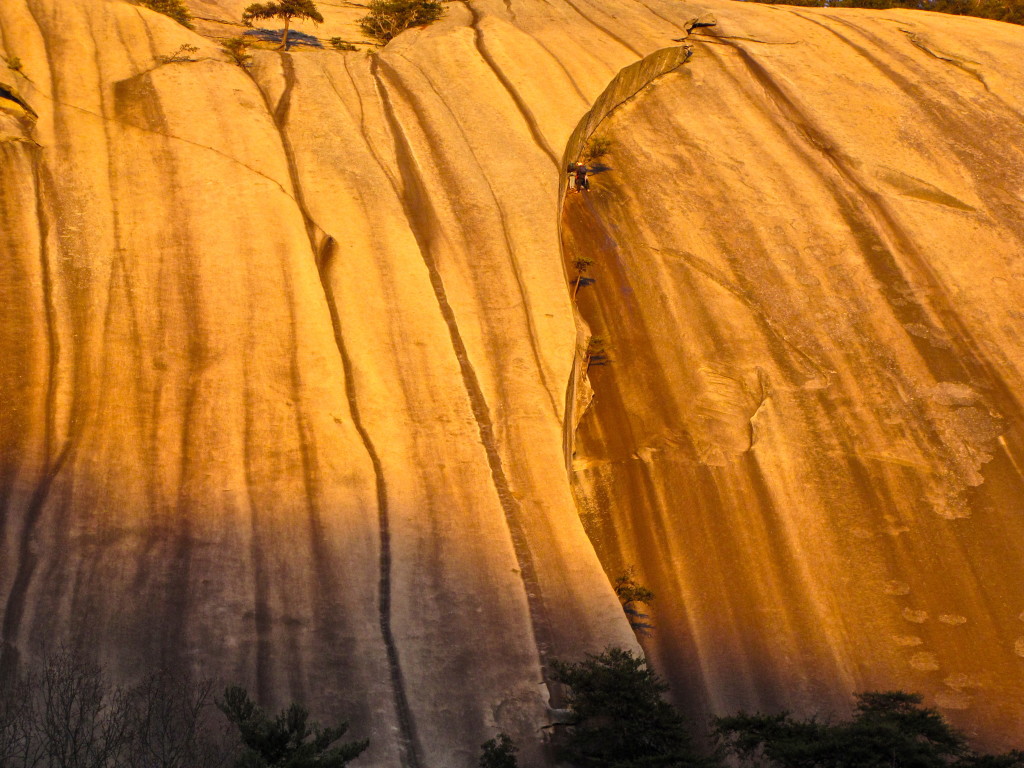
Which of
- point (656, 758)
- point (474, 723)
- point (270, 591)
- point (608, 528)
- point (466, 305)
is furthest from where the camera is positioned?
point (466, 305)

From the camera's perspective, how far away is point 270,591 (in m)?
13.5

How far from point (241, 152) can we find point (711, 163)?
1118cm

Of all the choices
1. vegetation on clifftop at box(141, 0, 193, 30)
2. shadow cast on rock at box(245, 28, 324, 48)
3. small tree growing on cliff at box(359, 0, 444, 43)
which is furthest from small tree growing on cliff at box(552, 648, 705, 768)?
vegetation on clifftop at box(141, 0, 193, 30)

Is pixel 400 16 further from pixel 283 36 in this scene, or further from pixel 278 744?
pixel 278 744

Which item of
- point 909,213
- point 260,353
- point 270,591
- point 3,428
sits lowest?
point 270,591

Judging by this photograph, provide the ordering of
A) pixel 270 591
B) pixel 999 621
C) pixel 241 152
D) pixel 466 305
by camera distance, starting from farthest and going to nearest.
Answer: pixel 241 152, pixel 466 305, pixel 999 621, pixel 270 591

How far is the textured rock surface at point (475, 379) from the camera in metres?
13.5

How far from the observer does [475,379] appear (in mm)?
17344

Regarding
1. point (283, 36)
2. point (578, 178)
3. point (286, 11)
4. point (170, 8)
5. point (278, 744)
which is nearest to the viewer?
point (278, 744)

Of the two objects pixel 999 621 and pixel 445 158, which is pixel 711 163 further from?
pixel 999 621

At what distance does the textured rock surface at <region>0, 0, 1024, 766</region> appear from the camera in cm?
1350

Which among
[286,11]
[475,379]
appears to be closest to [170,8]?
[286,11]

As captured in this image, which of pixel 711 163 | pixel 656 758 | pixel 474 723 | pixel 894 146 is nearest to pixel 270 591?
pixel 474 723

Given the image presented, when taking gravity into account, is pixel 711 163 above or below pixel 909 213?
above
